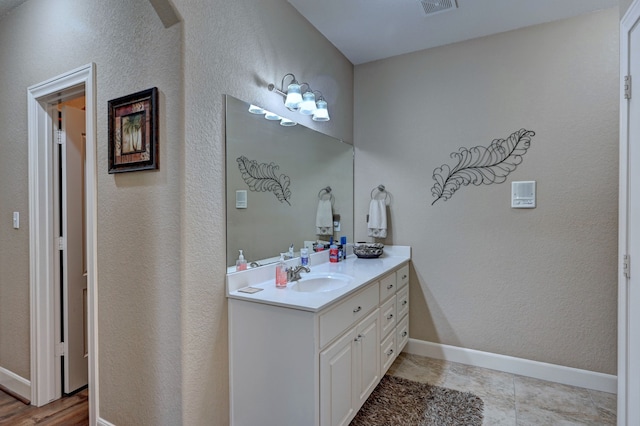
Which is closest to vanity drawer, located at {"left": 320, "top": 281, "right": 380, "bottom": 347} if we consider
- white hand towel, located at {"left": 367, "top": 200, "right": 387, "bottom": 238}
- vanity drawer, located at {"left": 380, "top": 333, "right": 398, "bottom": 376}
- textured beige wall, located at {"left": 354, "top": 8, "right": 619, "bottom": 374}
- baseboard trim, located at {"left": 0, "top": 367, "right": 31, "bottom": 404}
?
vanity drawer, located at {"left": 380, "top": 333, "right": 398, "bottom": 376}

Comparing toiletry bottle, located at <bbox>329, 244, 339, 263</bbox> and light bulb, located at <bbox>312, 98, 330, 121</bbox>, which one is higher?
light bulb, located at <bbox>312, 98, 330, 121</bbox>

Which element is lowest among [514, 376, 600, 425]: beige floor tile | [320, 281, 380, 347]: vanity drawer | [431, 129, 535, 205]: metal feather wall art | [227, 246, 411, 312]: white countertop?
[514, 376, 600, 425]: beige floor tile

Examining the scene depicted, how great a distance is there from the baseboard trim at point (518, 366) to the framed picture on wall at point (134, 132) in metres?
2.51

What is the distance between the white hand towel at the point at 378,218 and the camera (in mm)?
2975

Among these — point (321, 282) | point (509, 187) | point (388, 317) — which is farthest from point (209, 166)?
point (509, 187)

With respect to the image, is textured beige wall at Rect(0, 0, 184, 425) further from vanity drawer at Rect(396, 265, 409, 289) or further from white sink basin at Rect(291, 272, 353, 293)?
vanity drawer at Rect(396, 265, 409, 289)

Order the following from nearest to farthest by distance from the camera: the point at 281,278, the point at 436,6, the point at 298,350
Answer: the point at 298,350
the point at 281,278
the point at 436,6

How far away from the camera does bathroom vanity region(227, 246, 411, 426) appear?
1.57 metres

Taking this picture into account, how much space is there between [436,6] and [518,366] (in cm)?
264

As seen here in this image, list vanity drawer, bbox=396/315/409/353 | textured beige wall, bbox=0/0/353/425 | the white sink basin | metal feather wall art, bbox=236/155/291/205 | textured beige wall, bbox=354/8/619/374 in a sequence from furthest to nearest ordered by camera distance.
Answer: vanity drawer, bbox=396/315/409/353 → textured beige wall, bbox=354/8/619/374 → the white sink basin → metal feather wall art, bbox=236/155/291/205 → textured beige wall, bbox=0/0/353/425

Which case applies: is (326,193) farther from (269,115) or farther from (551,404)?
(551,404)

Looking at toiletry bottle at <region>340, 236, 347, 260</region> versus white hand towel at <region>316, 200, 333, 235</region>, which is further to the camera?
toiletry bottle at <region>340, 236, 347, 260</region>

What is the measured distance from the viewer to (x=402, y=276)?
109 inches

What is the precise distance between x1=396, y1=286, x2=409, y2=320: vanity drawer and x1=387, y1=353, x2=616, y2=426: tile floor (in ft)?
1.36
